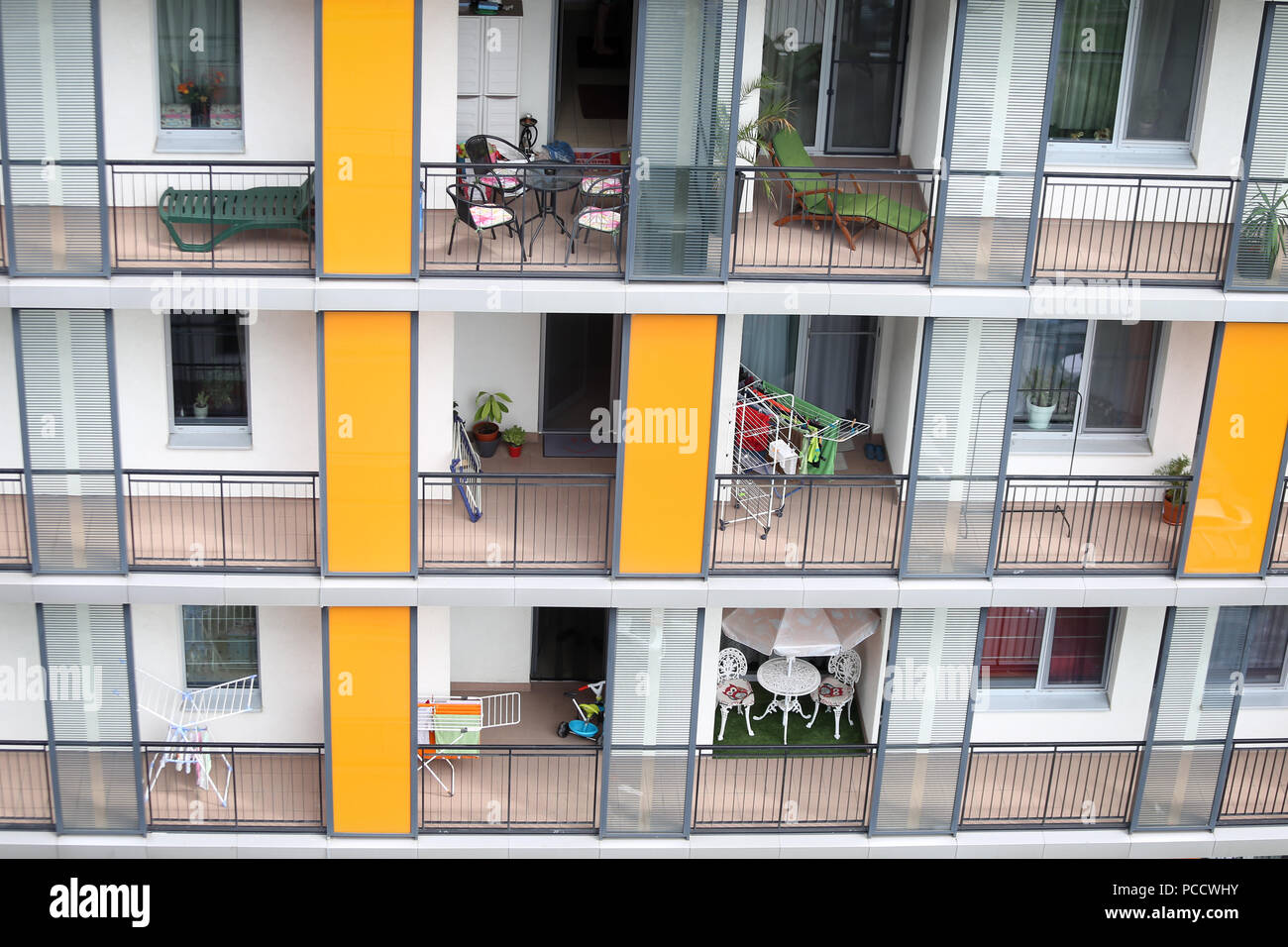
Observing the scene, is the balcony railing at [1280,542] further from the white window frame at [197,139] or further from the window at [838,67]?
the white window frame at [197,139]

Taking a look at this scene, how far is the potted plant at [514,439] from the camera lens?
67.4 feet

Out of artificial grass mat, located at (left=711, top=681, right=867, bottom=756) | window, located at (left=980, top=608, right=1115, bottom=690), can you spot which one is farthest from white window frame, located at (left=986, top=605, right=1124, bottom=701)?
artificial grass mat, located at (left=711, top=681, right=867, bottom=756)

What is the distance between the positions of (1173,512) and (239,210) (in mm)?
11210

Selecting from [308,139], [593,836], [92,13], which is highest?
[92,13]

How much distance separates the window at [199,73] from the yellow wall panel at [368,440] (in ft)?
9.41

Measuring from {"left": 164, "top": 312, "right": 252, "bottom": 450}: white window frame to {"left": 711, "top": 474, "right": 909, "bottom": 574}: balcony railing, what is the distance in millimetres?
5498

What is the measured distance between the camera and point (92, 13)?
656 inches

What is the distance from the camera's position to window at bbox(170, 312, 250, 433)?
19.3 meters

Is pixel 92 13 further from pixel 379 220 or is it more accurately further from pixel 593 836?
pixel 593 836

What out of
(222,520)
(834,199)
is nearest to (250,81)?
(222,520)

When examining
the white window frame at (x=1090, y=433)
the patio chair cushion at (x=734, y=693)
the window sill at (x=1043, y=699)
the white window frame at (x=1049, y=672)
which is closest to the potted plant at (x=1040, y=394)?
the white window frame at (x=1090, y=433)

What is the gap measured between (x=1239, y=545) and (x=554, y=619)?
8277 mm

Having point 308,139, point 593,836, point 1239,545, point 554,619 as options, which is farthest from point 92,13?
point 1239,545

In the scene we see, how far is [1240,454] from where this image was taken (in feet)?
62.1
